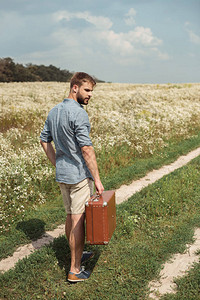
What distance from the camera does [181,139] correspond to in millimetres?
13336

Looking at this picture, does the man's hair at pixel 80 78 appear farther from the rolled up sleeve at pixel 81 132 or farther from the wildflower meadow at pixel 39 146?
the wildflower meadow at pixel 39 146

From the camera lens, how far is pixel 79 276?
3912 millimetres

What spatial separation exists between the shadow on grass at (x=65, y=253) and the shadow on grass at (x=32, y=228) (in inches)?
23.9

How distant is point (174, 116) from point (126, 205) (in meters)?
9.00

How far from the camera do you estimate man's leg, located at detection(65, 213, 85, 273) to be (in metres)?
3.75

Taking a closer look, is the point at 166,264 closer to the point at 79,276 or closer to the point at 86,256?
the point at 86,256

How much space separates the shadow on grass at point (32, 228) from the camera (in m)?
5.38

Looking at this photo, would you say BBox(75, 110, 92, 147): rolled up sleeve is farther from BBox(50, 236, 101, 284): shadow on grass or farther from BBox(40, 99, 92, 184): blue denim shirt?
BBox(50, 236, 101, 284): shadow on grass

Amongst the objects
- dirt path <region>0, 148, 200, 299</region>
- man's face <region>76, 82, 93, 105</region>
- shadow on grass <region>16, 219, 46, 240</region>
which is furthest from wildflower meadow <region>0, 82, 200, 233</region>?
man's face <region>76, 82, 93, 105</region>

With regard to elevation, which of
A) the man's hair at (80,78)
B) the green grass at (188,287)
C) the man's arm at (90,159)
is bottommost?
the green grass at (188,287)

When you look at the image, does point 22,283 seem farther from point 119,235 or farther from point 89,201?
point 119,235

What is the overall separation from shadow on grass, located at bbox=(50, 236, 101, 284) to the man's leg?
29 cm

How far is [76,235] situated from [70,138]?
1241 millimetres


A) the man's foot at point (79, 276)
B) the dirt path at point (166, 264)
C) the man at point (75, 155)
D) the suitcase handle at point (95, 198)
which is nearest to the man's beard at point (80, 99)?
the man at point (75, 155)
